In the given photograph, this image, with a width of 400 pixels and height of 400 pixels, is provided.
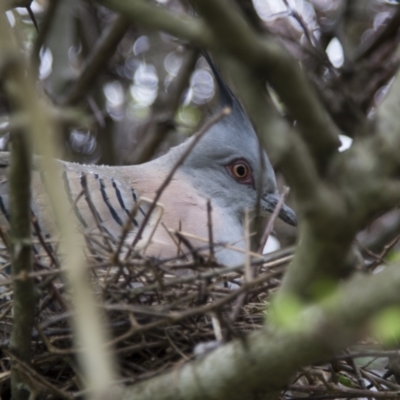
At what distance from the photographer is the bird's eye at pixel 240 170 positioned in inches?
152

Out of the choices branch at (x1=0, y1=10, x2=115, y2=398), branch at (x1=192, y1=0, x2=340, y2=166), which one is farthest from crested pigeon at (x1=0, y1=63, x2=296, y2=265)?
branch at (x1=0, y1=10, x2=115, y2=398)

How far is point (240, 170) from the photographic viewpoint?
3.86 metres

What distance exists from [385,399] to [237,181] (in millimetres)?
1540

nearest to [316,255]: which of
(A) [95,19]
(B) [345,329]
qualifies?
(B) [345,329]

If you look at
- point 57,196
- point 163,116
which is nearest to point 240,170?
point 163,116

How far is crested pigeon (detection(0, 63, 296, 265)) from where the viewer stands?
3021 mm

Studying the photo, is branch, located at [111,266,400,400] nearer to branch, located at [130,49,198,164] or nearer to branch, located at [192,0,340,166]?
branch, located at [192,0,340,166]

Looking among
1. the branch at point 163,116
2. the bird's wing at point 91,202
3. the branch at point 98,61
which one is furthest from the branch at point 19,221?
the branch at point 163,116

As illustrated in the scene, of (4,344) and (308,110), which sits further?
(4,344)

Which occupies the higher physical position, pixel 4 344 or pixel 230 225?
pixel 4 344

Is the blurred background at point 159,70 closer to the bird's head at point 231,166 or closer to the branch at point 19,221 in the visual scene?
the bird's head at point 231,166

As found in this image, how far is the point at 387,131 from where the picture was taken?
1.57 meters

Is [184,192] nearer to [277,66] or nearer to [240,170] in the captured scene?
[240,170]

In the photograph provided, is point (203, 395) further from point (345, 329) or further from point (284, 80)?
point (284, 80)
